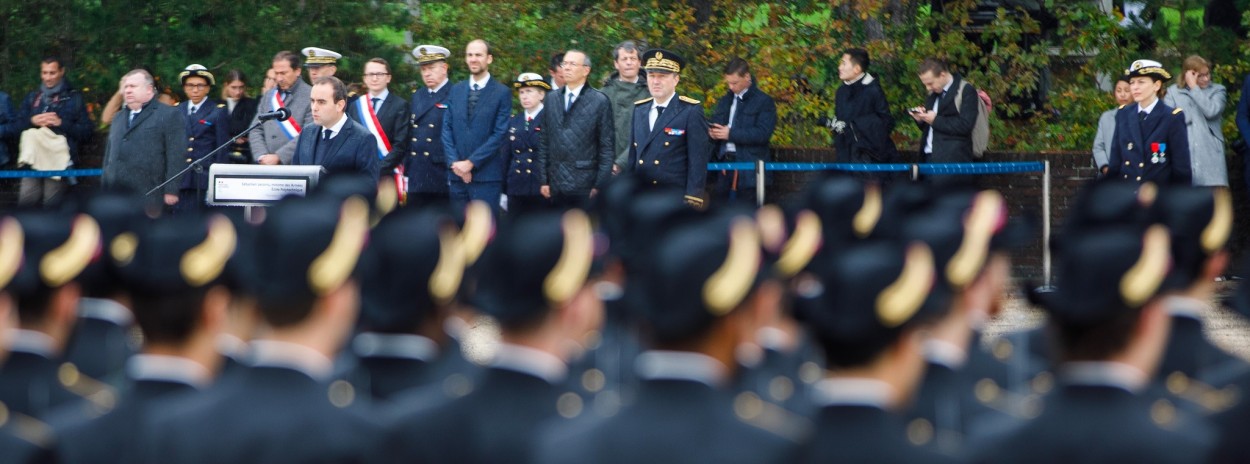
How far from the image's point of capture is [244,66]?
17.5 metres

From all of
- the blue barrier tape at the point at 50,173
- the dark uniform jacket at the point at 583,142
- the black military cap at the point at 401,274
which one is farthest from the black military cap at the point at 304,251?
the blue barrier tape at the point at 50,173

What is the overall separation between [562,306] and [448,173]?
9.50 meters

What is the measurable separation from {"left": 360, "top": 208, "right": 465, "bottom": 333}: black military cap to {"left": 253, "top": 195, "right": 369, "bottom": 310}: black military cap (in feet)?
0.67

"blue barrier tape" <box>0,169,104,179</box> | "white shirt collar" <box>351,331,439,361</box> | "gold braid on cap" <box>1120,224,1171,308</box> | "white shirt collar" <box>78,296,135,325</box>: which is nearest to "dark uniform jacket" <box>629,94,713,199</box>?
"blue barrier tape" <box>0,169,104,179</box>

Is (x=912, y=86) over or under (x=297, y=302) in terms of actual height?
under

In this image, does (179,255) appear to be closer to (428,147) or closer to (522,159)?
(522,159)

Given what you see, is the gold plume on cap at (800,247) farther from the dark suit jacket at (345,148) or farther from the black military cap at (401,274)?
the dark suit jacket at (345,148)

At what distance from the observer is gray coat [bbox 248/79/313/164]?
12491 mm

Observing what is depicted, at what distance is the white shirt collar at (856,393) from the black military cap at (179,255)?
5.54 feet

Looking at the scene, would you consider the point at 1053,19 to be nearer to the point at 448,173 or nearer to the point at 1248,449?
the point at 448,173

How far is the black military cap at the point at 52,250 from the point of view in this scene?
5.03 metres

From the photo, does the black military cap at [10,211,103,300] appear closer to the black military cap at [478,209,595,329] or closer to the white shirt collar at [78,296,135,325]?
the white shirt collar at [78,296,135,325]

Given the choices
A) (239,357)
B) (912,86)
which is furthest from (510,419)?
(912,86)

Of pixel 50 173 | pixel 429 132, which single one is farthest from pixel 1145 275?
pixel 50 173
